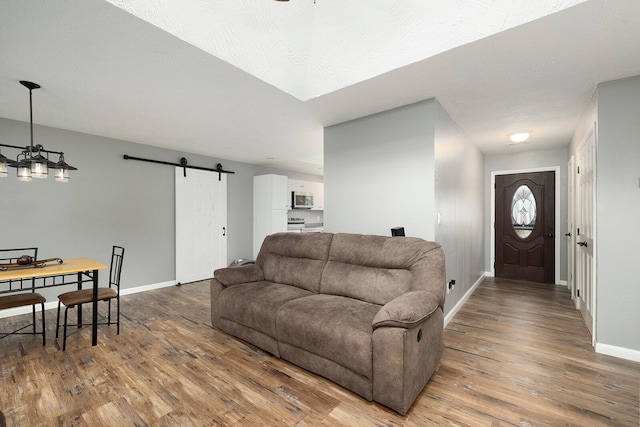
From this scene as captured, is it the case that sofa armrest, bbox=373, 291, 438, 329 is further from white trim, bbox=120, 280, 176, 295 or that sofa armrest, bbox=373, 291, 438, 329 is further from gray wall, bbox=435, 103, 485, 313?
white trim, bbox=120, 280, 176, 295

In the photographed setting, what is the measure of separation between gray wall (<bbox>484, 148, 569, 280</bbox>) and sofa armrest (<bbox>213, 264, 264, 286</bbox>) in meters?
4.68

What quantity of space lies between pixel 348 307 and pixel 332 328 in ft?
1.02

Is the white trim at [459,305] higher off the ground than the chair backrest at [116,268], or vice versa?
the chair backrest at [116,268]

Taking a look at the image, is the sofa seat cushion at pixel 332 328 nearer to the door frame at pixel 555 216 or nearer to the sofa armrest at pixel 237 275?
the sofa armrest at pixel 237 275

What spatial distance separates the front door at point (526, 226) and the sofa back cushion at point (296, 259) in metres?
4.23

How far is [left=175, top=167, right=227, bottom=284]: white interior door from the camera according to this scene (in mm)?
5246

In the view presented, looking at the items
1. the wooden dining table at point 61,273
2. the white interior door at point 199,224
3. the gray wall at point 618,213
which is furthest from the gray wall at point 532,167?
the wooden dining table at point 61,273

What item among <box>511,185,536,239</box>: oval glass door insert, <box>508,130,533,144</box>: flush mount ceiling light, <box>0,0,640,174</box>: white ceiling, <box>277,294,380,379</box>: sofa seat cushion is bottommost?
<box>277,294,380,379</box>: sofa seat cushion

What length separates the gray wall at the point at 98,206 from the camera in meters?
3.65

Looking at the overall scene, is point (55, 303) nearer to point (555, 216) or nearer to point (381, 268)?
point (381, 268)

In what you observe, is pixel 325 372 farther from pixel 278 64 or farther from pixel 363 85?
pixel 278 64

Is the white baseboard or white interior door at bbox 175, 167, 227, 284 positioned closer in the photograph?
the white baseboard

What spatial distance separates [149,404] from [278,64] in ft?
9.16

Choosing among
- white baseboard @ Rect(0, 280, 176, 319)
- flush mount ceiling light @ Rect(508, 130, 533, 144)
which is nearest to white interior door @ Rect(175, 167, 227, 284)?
white baseboard @ Rect(0, 280, 176, 319)
